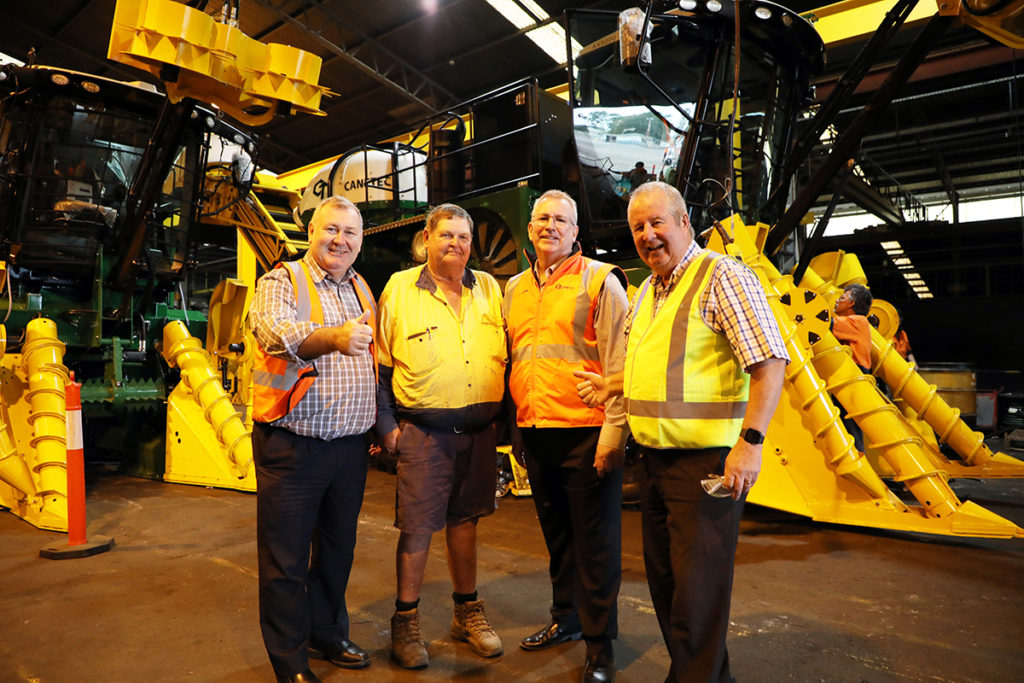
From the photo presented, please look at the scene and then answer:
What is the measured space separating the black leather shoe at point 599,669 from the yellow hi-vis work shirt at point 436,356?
1.02 meters

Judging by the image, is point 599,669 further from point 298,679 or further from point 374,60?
point 374,60

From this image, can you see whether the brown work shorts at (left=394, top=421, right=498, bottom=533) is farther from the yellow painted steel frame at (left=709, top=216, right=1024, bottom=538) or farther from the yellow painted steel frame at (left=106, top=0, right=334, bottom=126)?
the yellow painted steel frame at (left=106, top=0, right=334, bottom=126)

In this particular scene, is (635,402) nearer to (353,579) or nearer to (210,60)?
(353,579)

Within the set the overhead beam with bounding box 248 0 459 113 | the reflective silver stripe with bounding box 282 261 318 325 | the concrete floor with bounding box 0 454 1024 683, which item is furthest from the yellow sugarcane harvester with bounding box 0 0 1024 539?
the overhead beam with bounding box 248 0 459 113

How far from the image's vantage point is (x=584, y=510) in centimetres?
254

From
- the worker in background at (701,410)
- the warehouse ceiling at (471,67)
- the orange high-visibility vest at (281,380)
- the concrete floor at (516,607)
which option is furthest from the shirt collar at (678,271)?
the warehouse ceiling at (471,67)

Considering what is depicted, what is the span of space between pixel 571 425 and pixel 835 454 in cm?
237

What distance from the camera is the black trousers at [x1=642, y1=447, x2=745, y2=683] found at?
76.3 inches

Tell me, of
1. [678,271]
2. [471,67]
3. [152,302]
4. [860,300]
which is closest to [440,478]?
[678,271]

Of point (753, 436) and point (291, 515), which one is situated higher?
point (753, 436)

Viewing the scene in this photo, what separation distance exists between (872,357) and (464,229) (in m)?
4.04

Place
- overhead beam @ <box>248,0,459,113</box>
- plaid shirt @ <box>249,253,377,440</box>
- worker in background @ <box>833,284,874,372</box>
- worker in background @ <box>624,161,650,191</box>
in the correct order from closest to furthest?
plaid shirt @ <box>249,253,377,440</box>
worker in background @ <box>833,284,874,372</box>
worker in background @ <box>624,161,650,191</box>
overhead beam @ <box>248,0,459,113</box>

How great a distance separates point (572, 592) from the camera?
2.78 m

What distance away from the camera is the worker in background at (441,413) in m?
2.62
